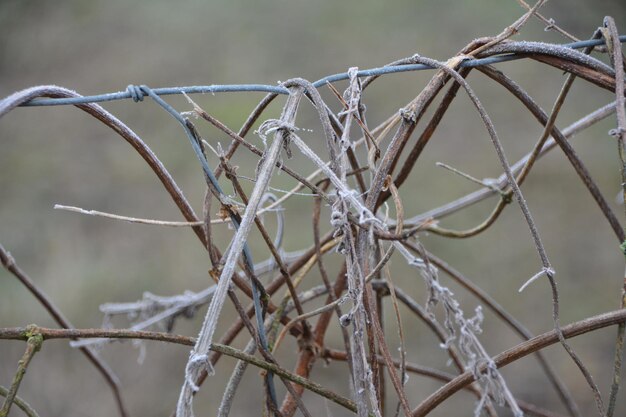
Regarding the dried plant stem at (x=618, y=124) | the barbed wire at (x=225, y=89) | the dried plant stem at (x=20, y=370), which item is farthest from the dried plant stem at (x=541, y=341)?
the dried plant stem at (x=20, y=370)

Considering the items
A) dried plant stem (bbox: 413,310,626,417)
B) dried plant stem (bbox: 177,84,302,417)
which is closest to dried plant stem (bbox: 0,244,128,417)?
dried plant stem (bbox: 177,84,302,417)

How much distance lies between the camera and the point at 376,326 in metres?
0.67

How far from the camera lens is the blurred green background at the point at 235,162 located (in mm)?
2580

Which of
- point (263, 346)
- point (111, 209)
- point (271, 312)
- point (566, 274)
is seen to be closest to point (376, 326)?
point (263, 346)

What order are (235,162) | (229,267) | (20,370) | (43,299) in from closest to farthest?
1. (229,267)
2. (20,370)
3. (43,299)
4. (235,162)

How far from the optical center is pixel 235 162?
3.54 m

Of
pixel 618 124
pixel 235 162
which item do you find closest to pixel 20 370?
pixel 618 124

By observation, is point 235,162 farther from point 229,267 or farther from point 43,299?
point 229,267

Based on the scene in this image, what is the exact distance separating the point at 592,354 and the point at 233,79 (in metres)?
2.74

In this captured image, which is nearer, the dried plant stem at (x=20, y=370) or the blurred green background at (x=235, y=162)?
the dried plant stem at (x=20, y=370)

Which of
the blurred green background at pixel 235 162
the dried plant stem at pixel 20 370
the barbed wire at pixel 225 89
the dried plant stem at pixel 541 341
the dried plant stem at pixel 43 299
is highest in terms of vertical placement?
the blurred green background at pixel 235 162

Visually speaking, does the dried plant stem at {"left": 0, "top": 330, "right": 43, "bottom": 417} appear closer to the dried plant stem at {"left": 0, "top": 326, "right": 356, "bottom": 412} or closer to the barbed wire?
the dried plant stem at {"left": 0, "top": 326, "right": 356, "bottom": 412}

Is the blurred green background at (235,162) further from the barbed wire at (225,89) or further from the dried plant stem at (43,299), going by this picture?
the barbed wire at (225,89)

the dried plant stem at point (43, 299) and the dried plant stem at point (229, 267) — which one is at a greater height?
the dried plant stem at point (43, 299)
